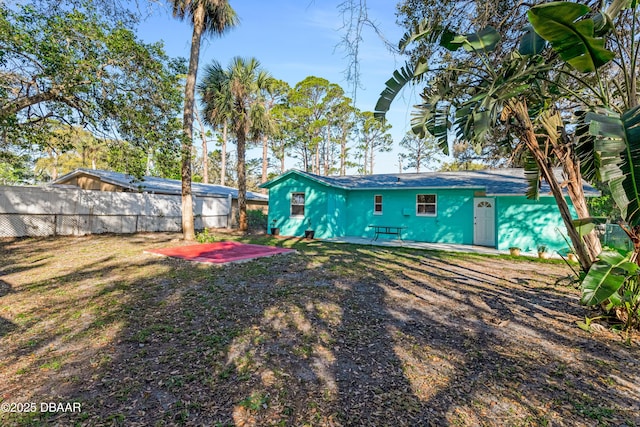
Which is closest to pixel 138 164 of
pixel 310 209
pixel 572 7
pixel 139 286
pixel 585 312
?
pixel 139 286

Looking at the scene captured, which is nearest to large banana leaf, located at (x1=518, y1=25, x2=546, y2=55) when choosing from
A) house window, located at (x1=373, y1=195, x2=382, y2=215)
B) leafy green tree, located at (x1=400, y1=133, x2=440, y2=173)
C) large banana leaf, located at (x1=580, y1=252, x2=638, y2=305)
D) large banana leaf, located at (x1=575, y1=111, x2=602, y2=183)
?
large banana leaf, located at (x1=575, y1=111, x2=602, y2=183)

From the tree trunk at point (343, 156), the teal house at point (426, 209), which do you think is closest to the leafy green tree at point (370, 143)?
the tree trunk at point (343, 156)

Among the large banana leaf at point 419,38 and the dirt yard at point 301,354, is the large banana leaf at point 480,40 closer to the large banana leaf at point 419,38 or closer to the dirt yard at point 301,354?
the large banana leaf at point 419,38

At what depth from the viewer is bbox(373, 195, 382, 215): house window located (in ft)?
49.6

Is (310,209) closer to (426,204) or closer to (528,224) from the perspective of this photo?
(426,204)

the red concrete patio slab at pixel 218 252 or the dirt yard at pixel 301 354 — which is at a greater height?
the red concrete patio slab at pixel 218 252

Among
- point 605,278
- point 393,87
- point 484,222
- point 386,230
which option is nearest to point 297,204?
point 386,230

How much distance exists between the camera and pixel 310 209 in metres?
15.5

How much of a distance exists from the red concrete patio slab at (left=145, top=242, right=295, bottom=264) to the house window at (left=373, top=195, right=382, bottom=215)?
592 cm

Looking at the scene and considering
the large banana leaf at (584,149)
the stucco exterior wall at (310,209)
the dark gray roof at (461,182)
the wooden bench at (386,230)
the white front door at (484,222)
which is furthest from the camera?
the stucco exterior wall at (310,209)

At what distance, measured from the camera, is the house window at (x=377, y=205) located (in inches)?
595

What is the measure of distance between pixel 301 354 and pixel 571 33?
4.70m

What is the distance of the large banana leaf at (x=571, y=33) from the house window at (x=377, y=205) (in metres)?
11.7

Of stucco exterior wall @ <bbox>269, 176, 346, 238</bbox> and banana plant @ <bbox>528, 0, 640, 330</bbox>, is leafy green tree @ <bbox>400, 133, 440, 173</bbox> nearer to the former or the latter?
stucco exterior wall @ <bbox>269, 176, 346, 238</bbox>
